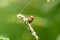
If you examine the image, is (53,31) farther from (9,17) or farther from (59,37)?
(9,17)

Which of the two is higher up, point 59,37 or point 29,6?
point 29,6

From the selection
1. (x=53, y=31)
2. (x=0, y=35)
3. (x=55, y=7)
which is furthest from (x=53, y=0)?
(x=0, y=35)

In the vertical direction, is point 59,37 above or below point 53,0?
below

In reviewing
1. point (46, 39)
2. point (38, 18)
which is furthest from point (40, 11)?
point (46, 39)

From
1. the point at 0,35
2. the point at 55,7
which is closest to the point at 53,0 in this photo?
the point at 55,7

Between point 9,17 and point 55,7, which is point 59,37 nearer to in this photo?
point 55,7
